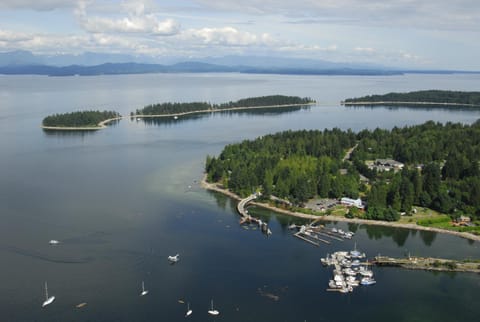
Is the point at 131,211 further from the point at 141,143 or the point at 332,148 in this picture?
the point at 141,143

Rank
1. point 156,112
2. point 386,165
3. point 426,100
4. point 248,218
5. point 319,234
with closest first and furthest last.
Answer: point 319,234 → point 248,218 → point 386,165 → point 156,112 → point 426,100

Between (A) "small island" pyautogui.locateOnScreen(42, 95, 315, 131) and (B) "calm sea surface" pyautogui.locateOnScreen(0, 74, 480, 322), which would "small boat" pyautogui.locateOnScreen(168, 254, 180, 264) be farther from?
(A) "small island" pyautogui.locateOnScreen(42, 95, 315, 131)

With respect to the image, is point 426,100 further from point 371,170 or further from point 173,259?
point 173,259

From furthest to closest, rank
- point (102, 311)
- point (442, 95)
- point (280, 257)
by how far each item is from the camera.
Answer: point (442, 95)
point (280, 257)
point (102, 311)

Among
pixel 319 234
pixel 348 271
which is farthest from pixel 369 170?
pixel 348 271

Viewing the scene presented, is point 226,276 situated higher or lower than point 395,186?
lower

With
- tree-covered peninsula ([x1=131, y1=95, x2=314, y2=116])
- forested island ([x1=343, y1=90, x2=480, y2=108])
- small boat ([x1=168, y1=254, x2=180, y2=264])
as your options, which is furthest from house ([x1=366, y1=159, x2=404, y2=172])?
forested island ([x1=343, y1=90, x2=480, y2=108])

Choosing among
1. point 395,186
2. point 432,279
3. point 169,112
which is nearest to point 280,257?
point 432,279
